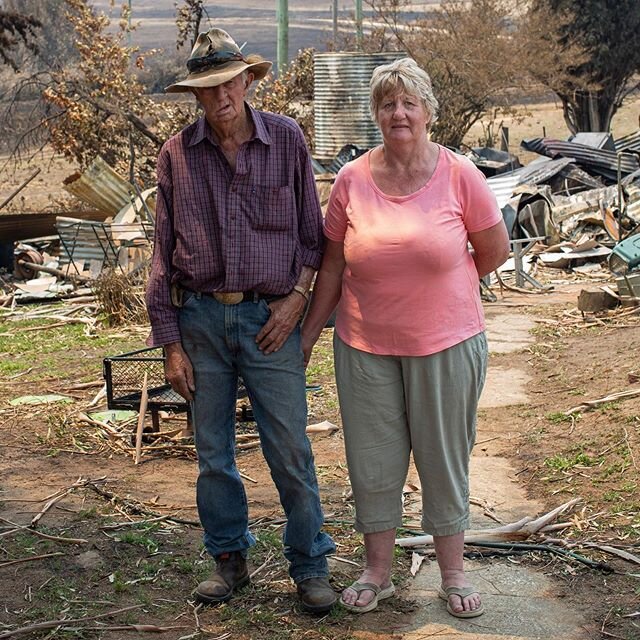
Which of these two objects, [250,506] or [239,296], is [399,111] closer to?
[239,296]

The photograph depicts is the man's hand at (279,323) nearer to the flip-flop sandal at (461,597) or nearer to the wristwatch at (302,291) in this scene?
the wristwatch at (302,291)

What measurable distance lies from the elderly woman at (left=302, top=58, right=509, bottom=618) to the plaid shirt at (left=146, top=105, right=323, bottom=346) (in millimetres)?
173

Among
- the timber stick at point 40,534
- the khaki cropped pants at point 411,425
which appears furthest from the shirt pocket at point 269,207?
the timber stick at point 40,534

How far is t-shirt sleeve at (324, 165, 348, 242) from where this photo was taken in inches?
174

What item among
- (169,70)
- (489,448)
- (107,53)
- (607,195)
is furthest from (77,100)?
(169,70)

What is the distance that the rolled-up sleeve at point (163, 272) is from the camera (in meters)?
4.45

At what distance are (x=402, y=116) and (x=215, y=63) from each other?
0.73 meters

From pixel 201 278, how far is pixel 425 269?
84cm

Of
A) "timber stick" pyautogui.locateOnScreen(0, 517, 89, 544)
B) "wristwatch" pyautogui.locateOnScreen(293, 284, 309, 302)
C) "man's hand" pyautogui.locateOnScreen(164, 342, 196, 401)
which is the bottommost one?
"timber stick" pyautogui.locateOnScreen(0, 517, 89, 544)

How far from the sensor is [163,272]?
175 inches

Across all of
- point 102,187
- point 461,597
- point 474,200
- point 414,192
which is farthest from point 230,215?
point 102,187

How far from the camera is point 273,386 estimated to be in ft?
14.5

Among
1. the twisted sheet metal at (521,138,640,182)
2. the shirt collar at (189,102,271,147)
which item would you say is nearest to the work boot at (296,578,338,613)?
the shirt collar at (189,102,271,147)

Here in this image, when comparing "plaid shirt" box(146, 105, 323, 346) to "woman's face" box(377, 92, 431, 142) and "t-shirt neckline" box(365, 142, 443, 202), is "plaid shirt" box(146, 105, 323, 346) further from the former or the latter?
"woman's face" box(377, 92, 431, 142)
